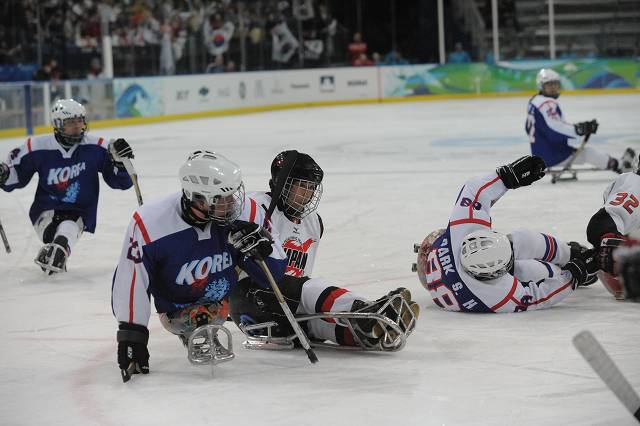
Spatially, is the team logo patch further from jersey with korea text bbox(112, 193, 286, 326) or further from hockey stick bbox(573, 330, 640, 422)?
hockey stick bbox(573, 330, 640, 422)

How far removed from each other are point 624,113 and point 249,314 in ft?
46.5

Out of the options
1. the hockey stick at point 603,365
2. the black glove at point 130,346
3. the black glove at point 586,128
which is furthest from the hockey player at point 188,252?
the black glove at point 586,128

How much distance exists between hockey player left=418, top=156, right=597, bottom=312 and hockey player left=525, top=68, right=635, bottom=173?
5.13 m

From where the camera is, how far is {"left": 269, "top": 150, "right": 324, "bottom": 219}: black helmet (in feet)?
15.0

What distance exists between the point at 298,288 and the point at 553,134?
6.38 metres

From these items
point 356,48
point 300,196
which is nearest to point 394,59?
point 356,48

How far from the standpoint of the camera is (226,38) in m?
22.4

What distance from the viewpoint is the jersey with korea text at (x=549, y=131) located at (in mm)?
10273

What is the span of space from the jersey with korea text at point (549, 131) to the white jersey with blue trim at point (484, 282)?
5194mm

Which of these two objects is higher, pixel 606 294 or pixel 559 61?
pixel 559 61

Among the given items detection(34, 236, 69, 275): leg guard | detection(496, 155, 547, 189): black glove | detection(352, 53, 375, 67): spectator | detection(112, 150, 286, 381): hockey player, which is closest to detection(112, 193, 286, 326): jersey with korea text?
detection(112, 150, 286, 381): hockey player

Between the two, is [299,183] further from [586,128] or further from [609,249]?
[586,128]

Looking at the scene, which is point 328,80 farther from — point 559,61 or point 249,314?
point 249,314

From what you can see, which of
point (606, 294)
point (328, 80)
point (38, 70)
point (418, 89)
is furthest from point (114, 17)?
point (606, 294)
